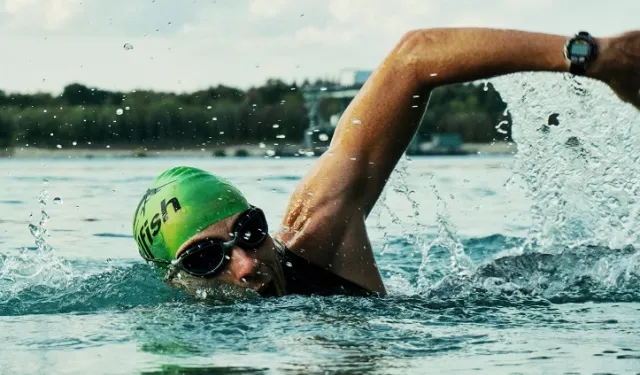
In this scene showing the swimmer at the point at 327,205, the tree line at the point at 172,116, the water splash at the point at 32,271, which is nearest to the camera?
the swimmer at the point at 327,205

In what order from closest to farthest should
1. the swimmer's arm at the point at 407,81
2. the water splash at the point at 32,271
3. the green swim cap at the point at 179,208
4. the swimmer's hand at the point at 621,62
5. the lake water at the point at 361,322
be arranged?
the lake water at the point at 361,322
the swimmer's hand at the point at 621,62
the swimmer's arm at the point at 407,81
the green swim cap at the point at 179,208
the water splash at the point at 32,271

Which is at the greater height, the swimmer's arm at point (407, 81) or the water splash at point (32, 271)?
the swimmer's arm at point (407, 81)

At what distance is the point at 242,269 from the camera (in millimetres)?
4320

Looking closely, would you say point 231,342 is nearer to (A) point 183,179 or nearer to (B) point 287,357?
(B) point 287,357

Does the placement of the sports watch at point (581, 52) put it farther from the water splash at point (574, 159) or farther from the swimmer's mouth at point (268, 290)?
the water splash at point (574, 159)

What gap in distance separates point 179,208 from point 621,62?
1761mm

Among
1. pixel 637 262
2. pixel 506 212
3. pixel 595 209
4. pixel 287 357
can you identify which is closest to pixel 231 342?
pixel 287 357

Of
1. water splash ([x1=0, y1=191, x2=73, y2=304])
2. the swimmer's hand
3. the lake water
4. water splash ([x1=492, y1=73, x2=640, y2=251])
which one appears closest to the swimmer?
the lake water

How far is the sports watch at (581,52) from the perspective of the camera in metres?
3.73

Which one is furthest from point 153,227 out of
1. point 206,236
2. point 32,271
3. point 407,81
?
point 32,271

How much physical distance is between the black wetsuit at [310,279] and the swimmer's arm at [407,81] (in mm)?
314

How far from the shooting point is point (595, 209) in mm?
6840

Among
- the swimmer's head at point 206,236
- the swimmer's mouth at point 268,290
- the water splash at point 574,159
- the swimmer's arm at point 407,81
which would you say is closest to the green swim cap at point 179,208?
the swimmer's head at point 206,236

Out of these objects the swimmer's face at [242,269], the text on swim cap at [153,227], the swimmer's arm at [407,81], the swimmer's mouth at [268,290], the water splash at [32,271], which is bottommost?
the water splash at [32,271]
